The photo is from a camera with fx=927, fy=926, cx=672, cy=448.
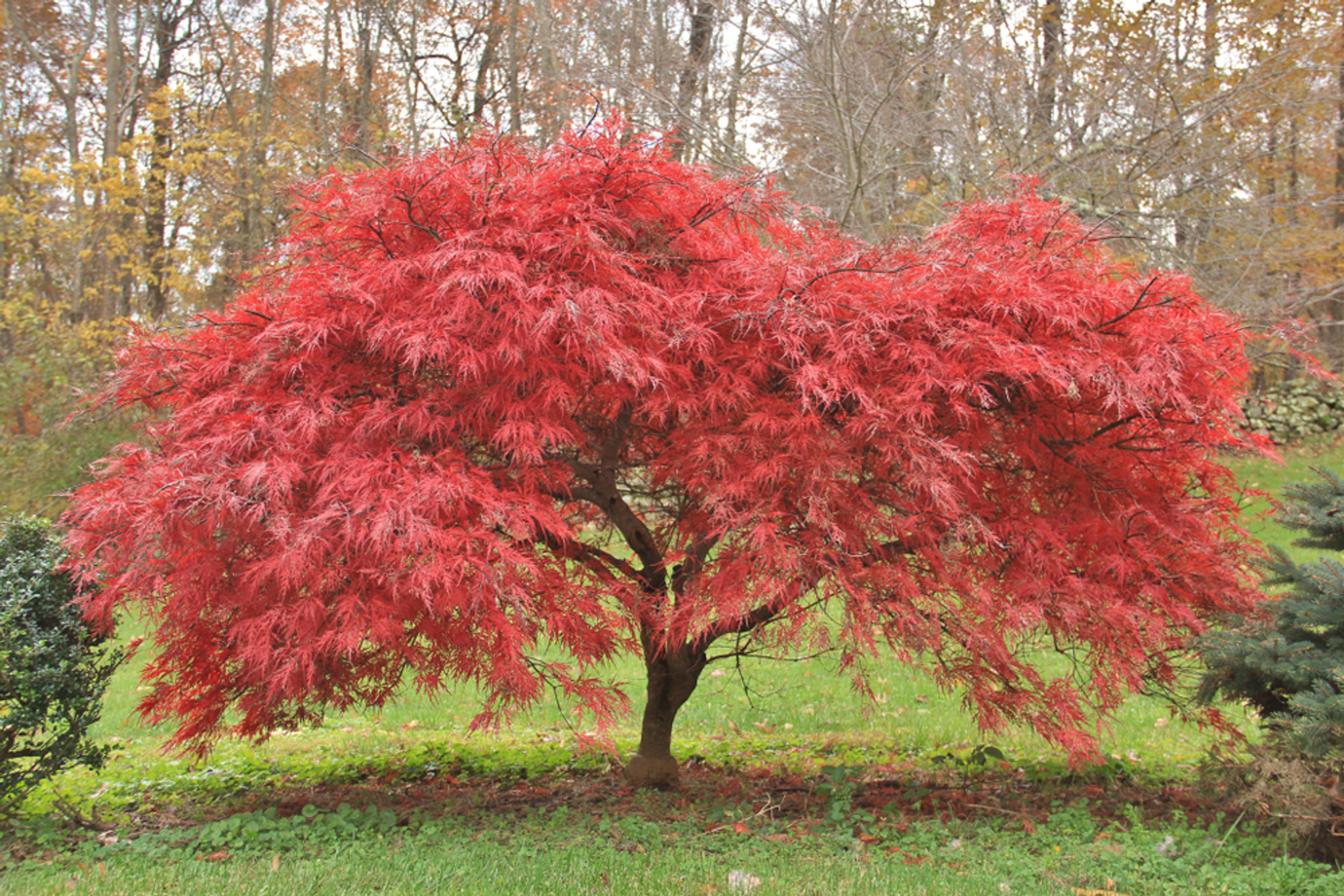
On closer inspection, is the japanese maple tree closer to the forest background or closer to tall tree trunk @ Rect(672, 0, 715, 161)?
the forest background

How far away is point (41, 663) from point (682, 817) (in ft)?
9.85

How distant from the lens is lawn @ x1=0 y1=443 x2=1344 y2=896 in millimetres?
3479

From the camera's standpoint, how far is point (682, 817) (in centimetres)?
444

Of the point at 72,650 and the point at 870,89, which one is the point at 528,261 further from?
the point at 870,89

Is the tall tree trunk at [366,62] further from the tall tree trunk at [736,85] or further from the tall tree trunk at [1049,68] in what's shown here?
the tall tree trunk at [1049,68]

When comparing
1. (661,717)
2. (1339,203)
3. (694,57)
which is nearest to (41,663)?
(661,717)

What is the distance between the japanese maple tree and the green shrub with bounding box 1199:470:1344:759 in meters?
0.25

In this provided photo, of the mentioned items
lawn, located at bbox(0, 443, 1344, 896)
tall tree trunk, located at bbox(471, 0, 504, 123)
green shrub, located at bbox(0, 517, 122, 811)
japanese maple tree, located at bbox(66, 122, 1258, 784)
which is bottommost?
lawn, located at bbox(0, 443, 1344, 896)

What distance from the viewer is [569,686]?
3557 mm

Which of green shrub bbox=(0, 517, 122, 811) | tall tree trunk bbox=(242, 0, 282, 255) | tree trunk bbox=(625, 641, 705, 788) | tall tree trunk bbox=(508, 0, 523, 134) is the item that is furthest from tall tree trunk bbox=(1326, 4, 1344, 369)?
tall tree trunk bbox=(242, 0, 282, 255)

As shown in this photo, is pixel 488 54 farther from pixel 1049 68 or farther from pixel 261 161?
pixel 1049 68

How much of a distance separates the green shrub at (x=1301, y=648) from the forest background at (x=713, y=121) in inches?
33.1

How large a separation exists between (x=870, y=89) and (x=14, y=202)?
44.9 ft

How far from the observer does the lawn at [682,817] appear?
11.4 ft
